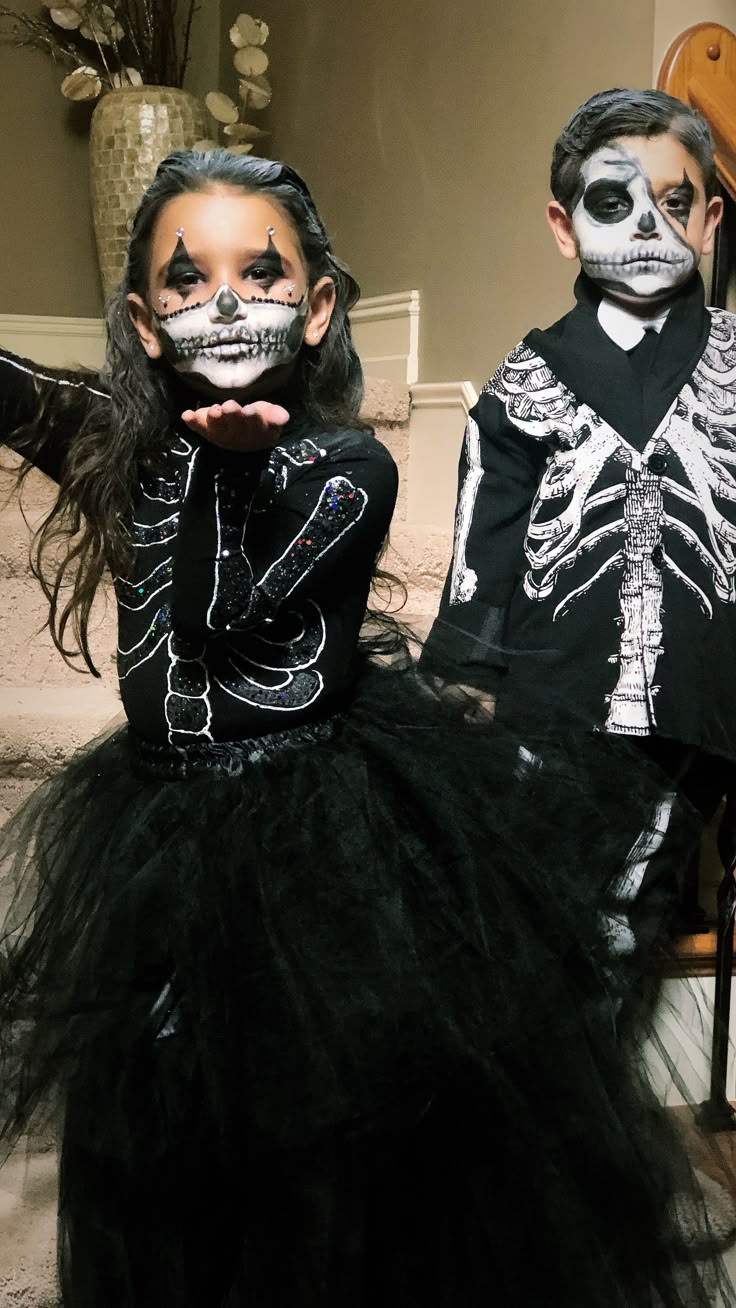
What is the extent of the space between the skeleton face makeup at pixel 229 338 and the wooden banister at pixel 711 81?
2.40ft

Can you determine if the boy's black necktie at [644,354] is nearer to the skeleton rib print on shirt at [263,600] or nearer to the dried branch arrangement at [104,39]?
the skeleton rib print on shirt at [263,600]

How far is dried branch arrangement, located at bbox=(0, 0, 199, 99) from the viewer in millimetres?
2695

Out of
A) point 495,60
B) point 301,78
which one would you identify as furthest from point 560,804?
point 301,78

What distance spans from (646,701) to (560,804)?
0.28m

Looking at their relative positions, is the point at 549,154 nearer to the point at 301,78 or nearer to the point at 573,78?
the point at 573,78

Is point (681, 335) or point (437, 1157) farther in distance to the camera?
point (681, 335)

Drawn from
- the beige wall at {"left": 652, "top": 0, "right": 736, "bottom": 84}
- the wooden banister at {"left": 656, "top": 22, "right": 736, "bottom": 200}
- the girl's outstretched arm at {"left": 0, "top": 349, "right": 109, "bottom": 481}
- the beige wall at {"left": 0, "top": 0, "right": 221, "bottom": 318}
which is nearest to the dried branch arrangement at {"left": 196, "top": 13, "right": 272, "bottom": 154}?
the beige wall at {"left": 0, "top": 0, "right": 221, "bottom": 318}

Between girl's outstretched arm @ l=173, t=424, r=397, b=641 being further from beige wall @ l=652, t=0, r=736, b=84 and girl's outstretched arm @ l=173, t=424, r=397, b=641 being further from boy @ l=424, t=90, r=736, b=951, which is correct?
beige wall @ l=652, t=0, r=736, b=84

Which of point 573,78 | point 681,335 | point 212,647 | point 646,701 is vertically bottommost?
point 646,701

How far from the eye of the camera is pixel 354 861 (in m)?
0.83

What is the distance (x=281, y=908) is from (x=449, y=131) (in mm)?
1748

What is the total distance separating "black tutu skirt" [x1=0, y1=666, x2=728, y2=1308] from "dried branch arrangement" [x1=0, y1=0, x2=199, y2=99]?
89.4 inches

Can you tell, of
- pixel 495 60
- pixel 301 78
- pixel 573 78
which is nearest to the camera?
pixel 573 78

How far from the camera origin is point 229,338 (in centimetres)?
88
